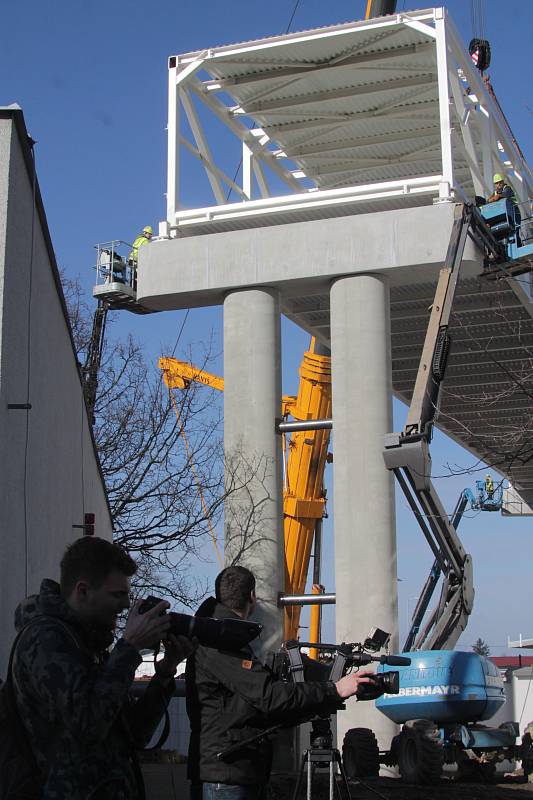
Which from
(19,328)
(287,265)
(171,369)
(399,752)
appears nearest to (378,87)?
(287,265)

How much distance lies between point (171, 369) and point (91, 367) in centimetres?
251

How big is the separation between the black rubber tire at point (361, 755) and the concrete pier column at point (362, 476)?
2.54m

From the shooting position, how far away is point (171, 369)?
30469 mm

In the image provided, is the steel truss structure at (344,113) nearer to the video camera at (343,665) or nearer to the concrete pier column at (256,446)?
the concrete pier column at (256,446)

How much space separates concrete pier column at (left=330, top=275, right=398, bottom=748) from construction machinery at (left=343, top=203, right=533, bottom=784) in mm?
1054

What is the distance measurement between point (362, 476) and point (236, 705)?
1413 cm

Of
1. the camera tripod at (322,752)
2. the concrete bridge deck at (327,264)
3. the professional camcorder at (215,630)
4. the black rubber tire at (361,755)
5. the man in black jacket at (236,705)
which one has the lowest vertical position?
the black rubber tire at (361,755)

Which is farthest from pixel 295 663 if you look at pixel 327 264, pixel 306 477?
pixel 306 477

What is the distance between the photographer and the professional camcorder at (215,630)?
13.5 ft

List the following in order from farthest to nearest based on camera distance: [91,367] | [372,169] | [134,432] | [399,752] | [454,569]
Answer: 1. [91,367]
2. [372,169]
3. [134,432]
4. [454,569]
5. [399,752]

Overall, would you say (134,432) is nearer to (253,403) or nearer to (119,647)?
(253,403)

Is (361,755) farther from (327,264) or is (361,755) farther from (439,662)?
(327,264)

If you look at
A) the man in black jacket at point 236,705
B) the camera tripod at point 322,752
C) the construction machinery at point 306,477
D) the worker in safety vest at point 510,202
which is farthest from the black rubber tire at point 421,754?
the construction machinery at point 306,477

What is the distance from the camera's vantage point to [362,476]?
19.0 m
